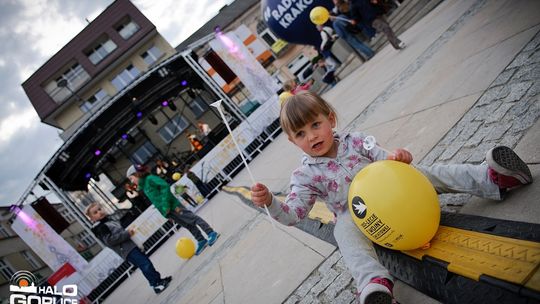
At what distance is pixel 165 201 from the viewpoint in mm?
5664

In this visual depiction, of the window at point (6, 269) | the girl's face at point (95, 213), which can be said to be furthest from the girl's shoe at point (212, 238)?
the window at point (6, 269)

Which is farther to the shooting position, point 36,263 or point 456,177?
point 36,263

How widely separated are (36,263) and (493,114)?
34693mm

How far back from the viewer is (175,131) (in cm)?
2467

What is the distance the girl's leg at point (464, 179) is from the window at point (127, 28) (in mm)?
32350

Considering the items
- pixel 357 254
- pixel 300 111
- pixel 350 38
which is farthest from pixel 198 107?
pixel 357 254

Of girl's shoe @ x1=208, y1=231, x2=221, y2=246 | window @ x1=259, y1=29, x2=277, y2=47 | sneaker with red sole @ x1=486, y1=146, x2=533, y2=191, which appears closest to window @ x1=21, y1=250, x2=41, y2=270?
girl's shoe @ x1=208, y1=231, x2=221, y2=246

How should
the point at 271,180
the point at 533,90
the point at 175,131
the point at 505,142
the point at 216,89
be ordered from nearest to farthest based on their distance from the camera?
1. the point at 505,142
2. the point at 533,90
3. the point at 271,180
4. the point at 216,89
5. the point at 175,131

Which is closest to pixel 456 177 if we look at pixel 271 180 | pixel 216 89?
pixel 271 180

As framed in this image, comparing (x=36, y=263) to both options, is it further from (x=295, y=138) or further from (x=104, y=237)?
(x=295, y=138)

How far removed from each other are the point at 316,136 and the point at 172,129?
82.1ft

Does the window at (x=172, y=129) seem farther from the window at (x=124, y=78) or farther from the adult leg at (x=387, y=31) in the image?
the adult leg at (x=387, y=31)

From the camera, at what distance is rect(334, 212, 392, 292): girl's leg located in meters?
1.59

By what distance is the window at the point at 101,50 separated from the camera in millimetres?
28312
